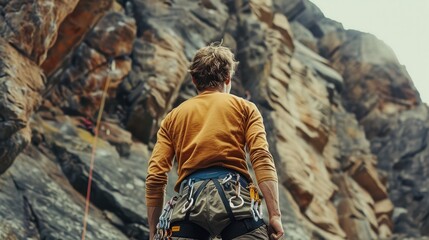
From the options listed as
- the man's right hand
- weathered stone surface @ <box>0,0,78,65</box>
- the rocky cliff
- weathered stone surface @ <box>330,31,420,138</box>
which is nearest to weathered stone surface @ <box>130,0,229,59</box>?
the rocky cliff

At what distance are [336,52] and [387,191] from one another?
1127cm

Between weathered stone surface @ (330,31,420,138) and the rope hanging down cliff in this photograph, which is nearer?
the rope hanging down cliff

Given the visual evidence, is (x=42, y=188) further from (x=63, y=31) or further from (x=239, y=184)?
(x=239, y=184)

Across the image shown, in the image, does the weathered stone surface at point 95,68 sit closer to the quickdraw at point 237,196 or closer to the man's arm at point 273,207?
the quickdraw at point 237,196

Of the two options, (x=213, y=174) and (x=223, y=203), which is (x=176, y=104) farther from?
(x=223, y=203)

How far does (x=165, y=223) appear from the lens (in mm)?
4371

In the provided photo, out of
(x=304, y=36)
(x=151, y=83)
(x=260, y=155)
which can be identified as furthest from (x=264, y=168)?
(x=304, y=36)

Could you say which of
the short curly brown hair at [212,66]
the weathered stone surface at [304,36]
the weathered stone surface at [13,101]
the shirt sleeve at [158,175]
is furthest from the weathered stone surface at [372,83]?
the shirt sleeve at [158,175]

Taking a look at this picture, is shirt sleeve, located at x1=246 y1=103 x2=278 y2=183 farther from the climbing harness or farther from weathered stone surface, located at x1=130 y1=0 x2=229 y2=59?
weathered stone surface, located at x1=130 y1=0 x2=229 y2=59

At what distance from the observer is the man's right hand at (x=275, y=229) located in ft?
13.6

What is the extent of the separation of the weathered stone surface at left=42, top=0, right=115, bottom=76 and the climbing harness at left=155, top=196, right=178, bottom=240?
1255cm

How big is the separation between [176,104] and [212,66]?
53.3ft

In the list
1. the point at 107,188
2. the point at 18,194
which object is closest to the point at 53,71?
the point at 107,188

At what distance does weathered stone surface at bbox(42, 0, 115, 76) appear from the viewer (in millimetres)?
16328
